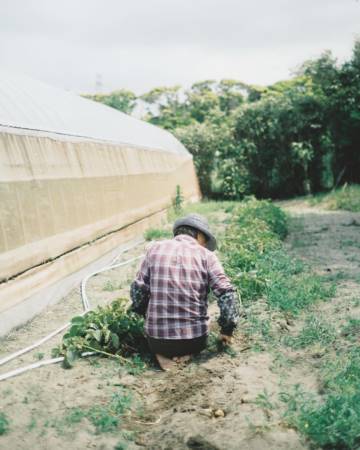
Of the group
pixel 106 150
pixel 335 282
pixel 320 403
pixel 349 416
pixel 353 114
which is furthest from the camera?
pixel 353 114

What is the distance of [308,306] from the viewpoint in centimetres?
491

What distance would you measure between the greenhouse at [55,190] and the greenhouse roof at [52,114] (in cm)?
2

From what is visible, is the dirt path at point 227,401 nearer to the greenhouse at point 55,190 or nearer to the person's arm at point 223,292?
the person's arm at point 223,292

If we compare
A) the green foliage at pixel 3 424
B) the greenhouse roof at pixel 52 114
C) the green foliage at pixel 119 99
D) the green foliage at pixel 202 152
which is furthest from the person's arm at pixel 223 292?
the green foliage at pixel 119 99

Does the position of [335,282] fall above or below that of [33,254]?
below

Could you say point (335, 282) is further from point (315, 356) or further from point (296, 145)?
point (296, 145)

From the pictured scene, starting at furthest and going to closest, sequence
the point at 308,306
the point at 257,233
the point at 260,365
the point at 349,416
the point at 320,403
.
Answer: the point at 257,233, the point at 308,306, the point at 260,365, the point at 320,403, the point at 349,416

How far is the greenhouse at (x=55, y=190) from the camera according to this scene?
542cm

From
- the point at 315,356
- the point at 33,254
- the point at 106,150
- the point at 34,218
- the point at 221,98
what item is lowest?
the point at 315,356

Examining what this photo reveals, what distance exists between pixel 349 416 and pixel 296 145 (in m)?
16.5

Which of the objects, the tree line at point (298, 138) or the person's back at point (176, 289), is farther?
the tree line at point (298, 138)

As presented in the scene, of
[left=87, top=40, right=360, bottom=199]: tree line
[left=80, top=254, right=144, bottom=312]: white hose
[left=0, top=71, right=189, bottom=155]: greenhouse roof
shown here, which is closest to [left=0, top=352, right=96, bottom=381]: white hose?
[left=80, top=254, right=144, bottom=312]: white hose

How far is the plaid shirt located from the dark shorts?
0.12ft

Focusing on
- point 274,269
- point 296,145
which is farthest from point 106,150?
point 296,145
